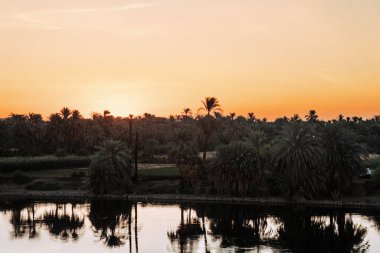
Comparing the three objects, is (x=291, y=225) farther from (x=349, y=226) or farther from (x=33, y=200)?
(x=33, y=200)

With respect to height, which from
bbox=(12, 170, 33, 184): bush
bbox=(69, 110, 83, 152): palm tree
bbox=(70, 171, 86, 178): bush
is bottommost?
bbox=(12, 170, 33, 184): bush

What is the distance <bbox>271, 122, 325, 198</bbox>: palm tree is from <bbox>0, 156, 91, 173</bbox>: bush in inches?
1835

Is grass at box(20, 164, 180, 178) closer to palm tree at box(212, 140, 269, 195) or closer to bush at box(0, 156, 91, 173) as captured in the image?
bush at box(0, 156, 91, 173)

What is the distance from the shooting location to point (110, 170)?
244 feet

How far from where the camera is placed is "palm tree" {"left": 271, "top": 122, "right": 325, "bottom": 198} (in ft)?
220

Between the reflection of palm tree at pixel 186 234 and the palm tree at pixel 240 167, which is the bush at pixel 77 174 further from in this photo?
the reflection of palm tree at pixel 186 234

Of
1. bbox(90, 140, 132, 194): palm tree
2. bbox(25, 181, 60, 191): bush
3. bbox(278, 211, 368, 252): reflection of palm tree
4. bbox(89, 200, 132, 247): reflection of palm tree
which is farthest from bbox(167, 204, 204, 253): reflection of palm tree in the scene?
bbox(25, 181, 60, 191): bush

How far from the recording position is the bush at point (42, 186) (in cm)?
7931

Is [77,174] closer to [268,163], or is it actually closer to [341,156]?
[268,163]

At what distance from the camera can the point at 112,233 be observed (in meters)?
51.8

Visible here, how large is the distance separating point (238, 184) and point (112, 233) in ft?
78.3

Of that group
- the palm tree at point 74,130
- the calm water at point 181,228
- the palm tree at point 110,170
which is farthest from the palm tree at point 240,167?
the palm tree at point 74,130

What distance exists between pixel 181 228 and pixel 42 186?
3557 centimetres

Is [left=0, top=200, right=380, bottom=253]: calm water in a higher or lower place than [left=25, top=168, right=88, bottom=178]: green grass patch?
lower
